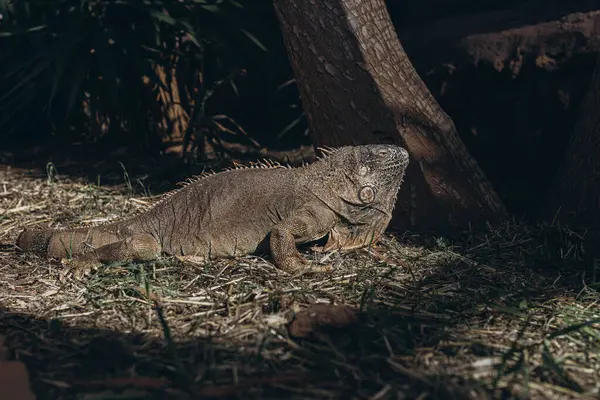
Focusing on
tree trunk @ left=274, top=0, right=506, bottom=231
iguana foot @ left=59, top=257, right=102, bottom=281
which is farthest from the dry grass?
tree trunk @ left=274, top=0, right=506, bottom=231

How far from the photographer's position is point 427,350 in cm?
364

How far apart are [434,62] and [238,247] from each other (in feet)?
9.18

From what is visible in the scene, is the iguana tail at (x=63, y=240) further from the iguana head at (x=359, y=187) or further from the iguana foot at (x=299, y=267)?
the iguana head at (x=359, y=187)

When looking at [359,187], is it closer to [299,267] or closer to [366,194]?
[366,194]

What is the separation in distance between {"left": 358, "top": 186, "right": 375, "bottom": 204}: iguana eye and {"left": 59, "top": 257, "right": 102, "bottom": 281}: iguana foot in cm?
164

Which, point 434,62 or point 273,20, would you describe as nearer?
point 434,62

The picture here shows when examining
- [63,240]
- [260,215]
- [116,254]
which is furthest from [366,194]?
[63,240]

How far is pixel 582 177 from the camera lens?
5391 millimetres

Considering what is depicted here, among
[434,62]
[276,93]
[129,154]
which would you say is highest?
[434,62]

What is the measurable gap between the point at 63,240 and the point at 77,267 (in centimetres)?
33

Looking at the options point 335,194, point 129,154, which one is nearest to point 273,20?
point 129,154

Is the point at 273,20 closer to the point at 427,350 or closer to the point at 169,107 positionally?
the point at 169,107

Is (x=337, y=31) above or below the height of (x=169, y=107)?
above

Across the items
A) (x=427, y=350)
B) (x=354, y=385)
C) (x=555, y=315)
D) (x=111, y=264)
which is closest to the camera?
(x=354, y=385)
